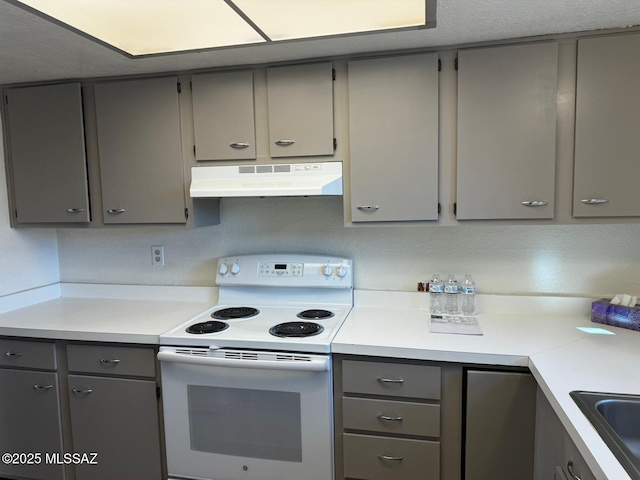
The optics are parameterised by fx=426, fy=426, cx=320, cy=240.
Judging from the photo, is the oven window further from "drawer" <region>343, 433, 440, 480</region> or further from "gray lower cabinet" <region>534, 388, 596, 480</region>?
"gray lower cabinet" <region>534, 388, 596, 480</region>

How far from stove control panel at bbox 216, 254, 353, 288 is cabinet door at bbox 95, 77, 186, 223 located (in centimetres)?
40

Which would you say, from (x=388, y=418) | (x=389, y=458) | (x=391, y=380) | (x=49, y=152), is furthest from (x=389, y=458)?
(x=49, y=152)

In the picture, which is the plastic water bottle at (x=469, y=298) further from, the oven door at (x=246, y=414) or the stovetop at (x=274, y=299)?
the oven door at (x=246, y=414)

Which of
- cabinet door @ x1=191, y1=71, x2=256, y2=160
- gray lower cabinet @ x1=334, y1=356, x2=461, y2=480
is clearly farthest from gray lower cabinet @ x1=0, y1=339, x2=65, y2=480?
gray lower cabinet @ x1=334, y1=356, x2=461, y2=480

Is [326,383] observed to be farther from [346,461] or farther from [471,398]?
[471,398]

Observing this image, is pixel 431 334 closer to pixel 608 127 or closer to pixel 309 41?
pixel 608 127

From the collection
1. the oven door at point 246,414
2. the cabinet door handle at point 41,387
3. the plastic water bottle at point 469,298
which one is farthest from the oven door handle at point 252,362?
the plastic water bottle at point 469,298

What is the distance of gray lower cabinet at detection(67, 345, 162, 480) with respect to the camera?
1.97m

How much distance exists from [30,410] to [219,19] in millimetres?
2060

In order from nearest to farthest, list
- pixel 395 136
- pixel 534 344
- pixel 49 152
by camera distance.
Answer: pixel 534 344
pixel 395 136
pixel 49 152

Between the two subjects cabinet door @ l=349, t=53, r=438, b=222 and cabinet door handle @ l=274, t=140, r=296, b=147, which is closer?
cabinet door @ l=349, t=53, r=438, b=222

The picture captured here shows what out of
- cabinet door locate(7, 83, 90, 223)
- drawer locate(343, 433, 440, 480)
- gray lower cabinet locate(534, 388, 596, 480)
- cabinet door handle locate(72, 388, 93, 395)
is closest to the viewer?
gray lower cabinet locate(534, 388, 596, 480)

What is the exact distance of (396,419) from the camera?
67.3 inches

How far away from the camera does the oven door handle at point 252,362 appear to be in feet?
5.57
